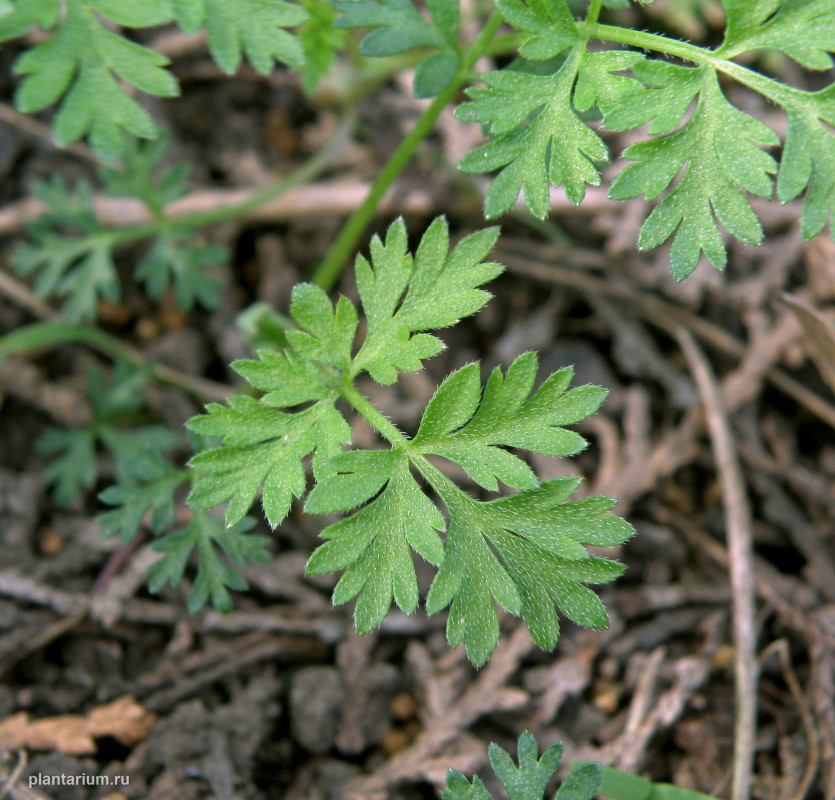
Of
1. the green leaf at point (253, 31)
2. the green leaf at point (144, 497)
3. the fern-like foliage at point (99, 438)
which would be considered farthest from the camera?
the fern-like foliage at point (99, 438)

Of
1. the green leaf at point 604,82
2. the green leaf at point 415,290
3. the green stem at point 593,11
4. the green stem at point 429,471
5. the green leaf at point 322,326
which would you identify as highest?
the green stem at point 593,11

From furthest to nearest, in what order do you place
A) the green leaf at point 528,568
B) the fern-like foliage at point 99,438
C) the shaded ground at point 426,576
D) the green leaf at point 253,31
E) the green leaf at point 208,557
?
the fern-like foliage at point 99,438
the shaded ground at point 426,576
the green leaf at point 208,557
the green leaf at point 253,31
the green leaf at point 528,568

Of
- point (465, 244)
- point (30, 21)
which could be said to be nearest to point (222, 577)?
point (465, 244)

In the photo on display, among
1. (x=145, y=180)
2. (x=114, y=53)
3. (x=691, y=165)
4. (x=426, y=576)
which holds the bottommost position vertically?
(x=426, y=576)

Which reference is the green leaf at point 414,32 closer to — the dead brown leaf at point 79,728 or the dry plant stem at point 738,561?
the dry plant stem at point 738,561

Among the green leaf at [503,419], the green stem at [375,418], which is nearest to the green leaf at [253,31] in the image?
the green stem at [375,418]

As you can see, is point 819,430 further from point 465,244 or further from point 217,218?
point 217,218

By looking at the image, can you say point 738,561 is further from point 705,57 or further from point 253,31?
point 253,31

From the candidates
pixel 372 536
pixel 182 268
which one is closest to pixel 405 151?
pixel 182 268
